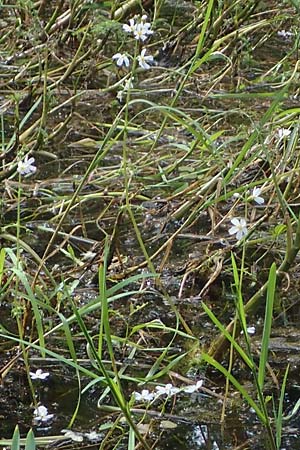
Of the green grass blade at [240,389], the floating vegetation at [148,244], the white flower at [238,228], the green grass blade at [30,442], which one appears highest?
the green grass blade at [30,442]

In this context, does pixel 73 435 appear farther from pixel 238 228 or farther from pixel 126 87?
pixel 126 87

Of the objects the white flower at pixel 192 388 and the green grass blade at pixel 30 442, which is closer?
the green grass blade at pixel 30 442

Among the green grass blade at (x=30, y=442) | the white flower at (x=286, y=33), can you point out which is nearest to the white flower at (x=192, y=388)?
the green grass blade at (x=30, y=442)

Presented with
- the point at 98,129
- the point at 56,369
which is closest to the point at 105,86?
the point at 98,129

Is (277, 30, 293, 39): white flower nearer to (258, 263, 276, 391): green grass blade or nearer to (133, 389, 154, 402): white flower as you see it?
(133, 389, 154, 402): white flower

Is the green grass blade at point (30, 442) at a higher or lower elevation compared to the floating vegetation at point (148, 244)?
higher

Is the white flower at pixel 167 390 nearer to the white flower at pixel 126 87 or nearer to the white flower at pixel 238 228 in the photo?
the white flower at pixel 238 228

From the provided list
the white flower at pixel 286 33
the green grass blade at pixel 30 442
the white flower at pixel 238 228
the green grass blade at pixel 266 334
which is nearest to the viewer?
the green grass blade at pixel 30 442
